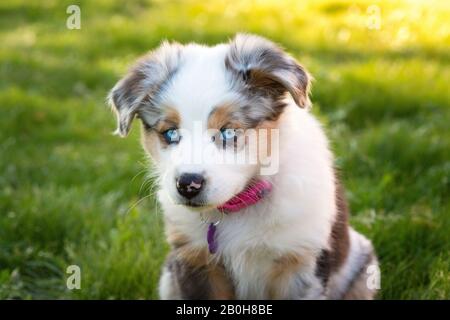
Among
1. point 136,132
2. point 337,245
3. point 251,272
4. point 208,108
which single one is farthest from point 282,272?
point 136,132

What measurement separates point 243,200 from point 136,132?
7.17 feet

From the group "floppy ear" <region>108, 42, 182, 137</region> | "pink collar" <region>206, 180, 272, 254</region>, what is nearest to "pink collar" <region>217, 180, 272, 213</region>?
"pink collar" <region>206, 180, 272, 254</region>

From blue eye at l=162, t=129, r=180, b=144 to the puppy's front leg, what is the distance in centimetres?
57

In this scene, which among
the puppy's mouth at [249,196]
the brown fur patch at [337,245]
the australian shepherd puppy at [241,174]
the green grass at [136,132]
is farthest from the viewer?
the green grass at [136,132]

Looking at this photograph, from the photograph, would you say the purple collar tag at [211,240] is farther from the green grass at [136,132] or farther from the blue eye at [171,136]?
the green grass at [136,132]

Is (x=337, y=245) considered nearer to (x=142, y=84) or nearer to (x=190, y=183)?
(x=190, y=183)

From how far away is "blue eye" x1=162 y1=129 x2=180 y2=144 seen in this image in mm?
3016

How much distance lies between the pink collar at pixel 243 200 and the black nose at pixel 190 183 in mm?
386

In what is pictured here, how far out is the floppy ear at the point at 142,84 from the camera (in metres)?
3.21

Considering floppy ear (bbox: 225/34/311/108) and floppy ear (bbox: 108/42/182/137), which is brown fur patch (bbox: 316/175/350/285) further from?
floppy ear (bbox: 108/42/182/137)

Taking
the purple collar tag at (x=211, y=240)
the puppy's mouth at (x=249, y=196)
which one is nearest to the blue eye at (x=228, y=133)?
the puppy's mouth at (x=249, y=196)
